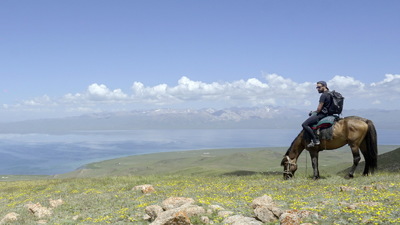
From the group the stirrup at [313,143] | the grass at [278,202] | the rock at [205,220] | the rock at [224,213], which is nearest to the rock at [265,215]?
the grass at [278,202]

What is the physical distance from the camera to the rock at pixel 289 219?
8.11 metres

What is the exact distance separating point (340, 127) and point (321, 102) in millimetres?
1858

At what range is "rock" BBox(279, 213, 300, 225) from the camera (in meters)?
8.11

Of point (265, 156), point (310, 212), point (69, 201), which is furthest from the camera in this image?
point (265, 156)

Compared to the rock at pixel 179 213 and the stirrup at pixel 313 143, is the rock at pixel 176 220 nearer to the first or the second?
the rock at pixel 179 213

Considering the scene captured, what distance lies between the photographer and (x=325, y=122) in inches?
682

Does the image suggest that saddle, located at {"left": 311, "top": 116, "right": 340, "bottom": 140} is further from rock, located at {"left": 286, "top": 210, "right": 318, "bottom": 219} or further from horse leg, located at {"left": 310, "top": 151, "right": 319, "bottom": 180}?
rock, located at {"left": 286, "top": 210, "right": 318, "bottom": 219}

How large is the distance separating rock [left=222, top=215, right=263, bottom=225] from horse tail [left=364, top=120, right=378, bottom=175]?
37.9 feet

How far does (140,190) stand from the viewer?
16688mm

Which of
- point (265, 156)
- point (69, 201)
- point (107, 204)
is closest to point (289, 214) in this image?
point (107, 204)

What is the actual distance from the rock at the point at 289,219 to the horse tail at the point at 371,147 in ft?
36.9

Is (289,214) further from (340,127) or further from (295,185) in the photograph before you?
(340,127)

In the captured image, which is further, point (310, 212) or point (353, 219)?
point (310, 212)

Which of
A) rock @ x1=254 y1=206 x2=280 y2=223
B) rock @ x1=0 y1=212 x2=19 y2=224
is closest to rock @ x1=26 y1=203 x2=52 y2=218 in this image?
rock @ x1=0 y1=212 x2=19 y2=224
